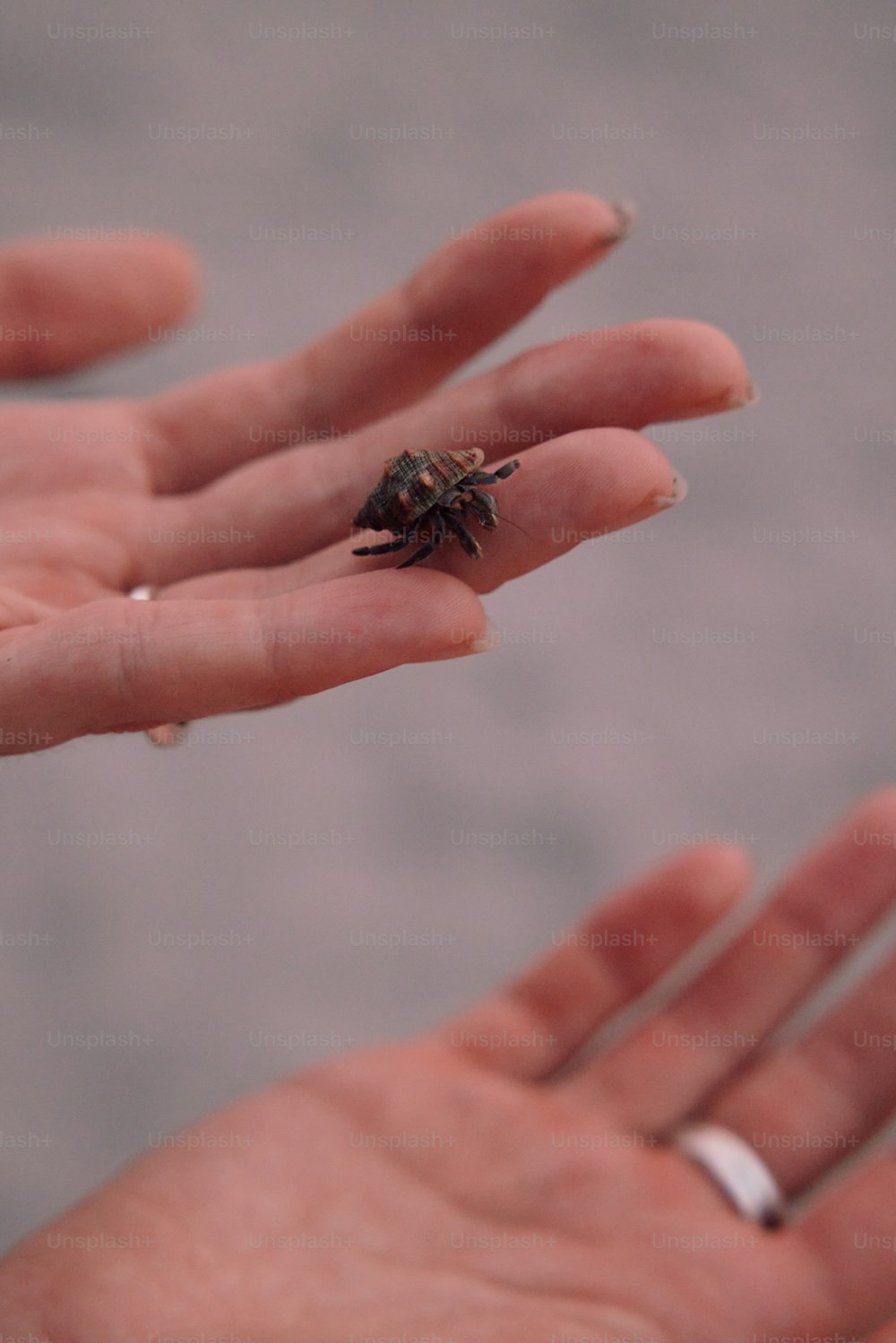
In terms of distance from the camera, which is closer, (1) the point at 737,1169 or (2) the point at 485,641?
(2) the point at 485,641

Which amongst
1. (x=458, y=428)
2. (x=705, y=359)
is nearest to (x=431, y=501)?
(x=458, y=428)

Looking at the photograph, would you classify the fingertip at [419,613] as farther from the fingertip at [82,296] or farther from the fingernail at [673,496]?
the fingertip at [82,296]

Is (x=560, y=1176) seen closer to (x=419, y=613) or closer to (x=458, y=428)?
Result: (x=419, y=613)

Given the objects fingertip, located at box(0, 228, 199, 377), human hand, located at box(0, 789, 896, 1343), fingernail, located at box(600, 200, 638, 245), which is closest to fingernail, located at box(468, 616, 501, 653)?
fingernail, located at box(600, 200, 638, 245)

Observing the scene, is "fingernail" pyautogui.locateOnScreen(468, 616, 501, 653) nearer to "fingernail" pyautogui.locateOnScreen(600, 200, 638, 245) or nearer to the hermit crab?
the hermit crab

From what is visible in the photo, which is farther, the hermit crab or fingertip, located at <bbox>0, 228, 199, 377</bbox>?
fingertip, located at <bbox>0, 228, 199, 377</bbox>

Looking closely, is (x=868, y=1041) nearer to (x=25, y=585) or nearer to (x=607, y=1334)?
(x=607, y=1334)

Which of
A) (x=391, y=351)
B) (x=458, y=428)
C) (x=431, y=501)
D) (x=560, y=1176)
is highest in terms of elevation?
(x=391, y=351)

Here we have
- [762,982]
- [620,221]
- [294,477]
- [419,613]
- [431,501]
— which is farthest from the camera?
[762,982]
